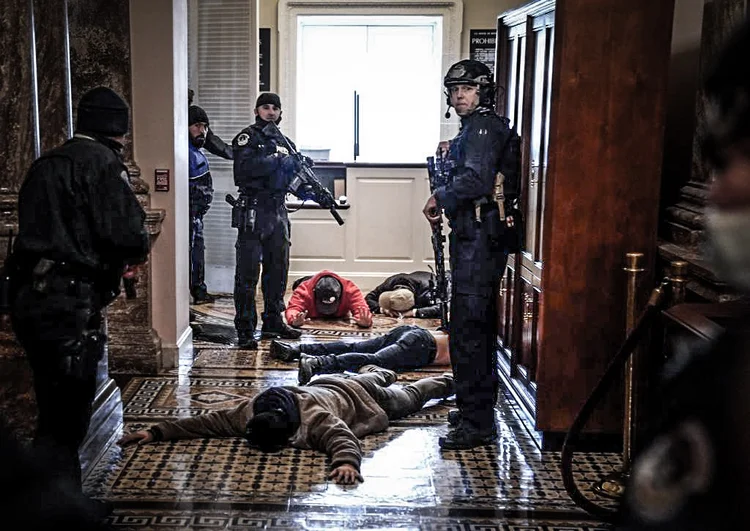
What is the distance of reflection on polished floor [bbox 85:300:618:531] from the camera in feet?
11.5

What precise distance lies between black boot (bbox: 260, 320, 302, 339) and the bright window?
2551 millimetres

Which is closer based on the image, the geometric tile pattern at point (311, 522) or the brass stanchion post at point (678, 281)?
the geometric tile pattern at point (311, 522)

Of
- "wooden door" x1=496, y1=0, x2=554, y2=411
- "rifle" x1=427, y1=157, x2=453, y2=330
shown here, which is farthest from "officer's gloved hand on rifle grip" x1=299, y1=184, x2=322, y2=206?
"wooden door" x1=496, y1=0, x2=554, y2=411

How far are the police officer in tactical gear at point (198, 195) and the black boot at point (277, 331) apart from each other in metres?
1.38

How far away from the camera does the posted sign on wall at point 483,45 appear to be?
825 centimetres

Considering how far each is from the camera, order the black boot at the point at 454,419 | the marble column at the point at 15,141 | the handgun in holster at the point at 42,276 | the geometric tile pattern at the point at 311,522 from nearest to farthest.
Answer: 1. the handgun in holster at the point at 42,276
2. the geometric tile pattern at the point at 311,522
3. the marble column at the point at 15,141
4. the black boot at the point at 454,419

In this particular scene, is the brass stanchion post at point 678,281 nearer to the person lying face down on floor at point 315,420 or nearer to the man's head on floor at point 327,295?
the person lying face down on floor at point 315,420

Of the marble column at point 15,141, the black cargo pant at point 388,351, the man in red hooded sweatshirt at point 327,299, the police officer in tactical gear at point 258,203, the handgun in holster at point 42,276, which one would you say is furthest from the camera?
the man in red hooded sweatshirt at point 327,299

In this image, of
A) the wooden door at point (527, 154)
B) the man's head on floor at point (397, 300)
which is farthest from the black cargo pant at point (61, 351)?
the man's head on floor at point (397, 300)

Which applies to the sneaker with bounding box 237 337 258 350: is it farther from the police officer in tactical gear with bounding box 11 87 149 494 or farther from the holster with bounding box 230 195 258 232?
the police officer in tactical gear with bounding box 11 87 149 494

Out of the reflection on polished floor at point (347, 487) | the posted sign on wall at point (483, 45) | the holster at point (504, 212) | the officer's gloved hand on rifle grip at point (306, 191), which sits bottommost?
the reflection on polished floor at point (347, 487)

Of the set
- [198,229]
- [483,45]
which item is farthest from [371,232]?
[483,45]

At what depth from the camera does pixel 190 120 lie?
7355 millimetres

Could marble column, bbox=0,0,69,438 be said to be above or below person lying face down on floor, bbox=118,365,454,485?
above
